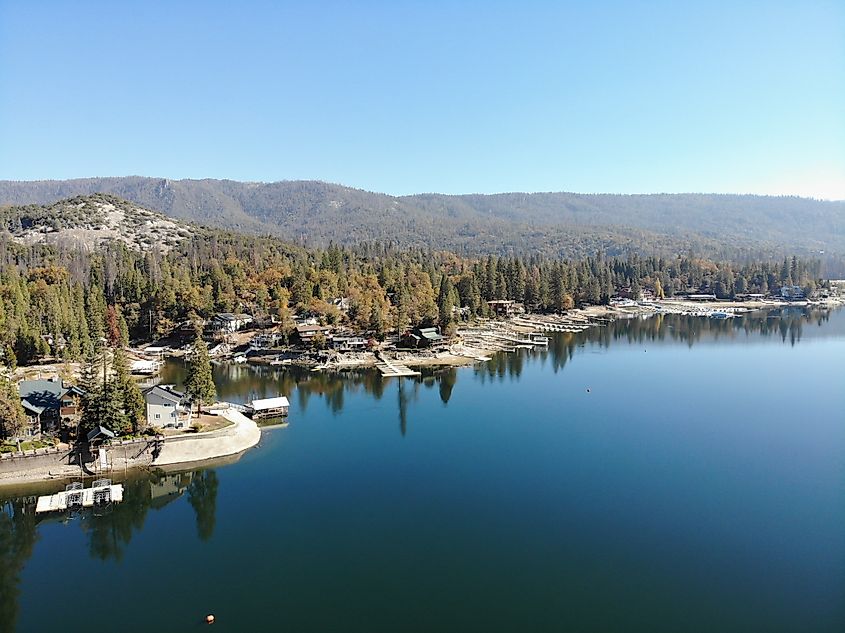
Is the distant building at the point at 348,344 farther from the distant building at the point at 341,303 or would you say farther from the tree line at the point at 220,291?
the distant building at the point at 341,303

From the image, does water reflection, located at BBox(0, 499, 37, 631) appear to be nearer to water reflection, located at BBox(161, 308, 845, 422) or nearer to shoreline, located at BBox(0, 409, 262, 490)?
shoreline, located at BBox(0, 409, 262, 490)

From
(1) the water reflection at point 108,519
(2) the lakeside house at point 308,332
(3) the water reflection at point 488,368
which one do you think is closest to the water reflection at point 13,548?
(1) the water reflection at point 108,519

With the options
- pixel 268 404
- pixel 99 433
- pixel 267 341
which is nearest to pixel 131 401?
pixel 99 433

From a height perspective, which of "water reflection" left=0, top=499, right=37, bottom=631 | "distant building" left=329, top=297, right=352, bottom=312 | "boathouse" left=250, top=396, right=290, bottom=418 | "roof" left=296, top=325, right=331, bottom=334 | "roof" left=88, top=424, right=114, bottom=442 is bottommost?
"water reflection" left=0, top=499, right=37, bottom=631

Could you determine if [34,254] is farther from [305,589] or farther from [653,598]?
[653,598]

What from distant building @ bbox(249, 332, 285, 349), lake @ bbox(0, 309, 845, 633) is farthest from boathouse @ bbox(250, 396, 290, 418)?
distant building @ bbox(249, 332, 285, 349)

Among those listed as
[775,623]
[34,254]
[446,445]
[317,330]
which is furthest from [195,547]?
[34,254]
